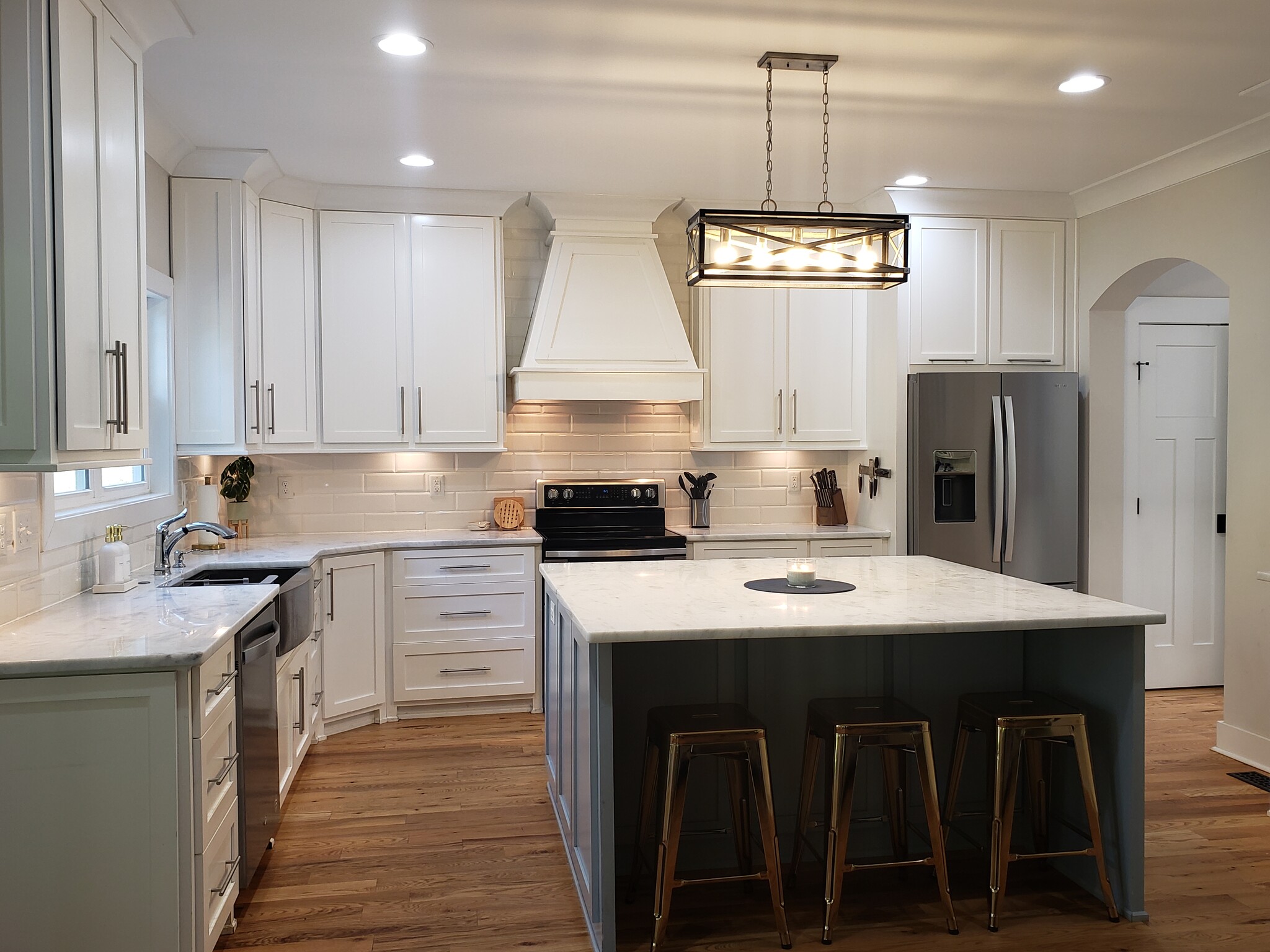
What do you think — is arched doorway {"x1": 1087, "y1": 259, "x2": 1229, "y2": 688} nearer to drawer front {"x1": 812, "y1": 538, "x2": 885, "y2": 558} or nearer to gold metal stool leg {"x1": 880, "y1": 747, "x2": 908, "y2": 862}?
drawer front {"x1": 812, "y1": 538, "x2": 885, "y2": 558}

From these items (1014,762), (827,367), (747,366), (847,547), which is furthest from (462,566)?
(1014,762)

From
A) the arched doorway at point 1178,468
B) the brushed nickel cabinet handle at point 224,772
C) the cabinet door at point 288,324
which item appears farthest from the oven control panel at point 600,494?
the brushed nickel cabinet handle at point 224,772

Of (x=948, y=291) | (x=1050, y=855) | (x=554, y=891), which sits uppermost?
(x=948, y=291)

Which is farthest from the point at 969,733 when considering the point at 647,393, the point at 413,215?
the point at 413,215

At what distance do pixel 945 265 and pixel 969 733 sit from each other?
2.88 m

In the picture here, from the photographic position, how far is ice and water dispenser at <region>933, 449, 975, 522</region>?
495 cm

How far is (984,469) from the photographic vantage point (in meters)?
4.96

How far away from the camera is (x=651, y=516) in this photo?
5.48 m

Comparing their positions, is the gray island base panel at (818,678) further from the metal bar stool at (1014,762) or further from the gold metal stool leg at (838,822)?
the gold metal stool leg at (838,822)

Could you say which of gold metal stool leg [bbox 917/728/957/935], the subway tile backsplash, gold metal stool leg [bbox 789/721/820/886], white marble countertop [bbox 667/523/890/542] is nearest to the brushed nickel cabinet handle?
gold metal stool leg [bbox 789/721/820/886]

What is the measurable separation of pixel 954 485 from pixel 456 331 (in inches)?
105

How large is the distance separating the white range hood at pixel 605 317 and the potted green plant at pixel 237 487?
56.3 inches

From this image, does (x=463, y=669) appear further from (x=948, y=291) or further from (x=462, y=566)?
(x=948, y=291)

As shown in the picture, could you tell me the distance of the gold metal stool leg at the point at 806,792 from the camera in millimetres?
2902
